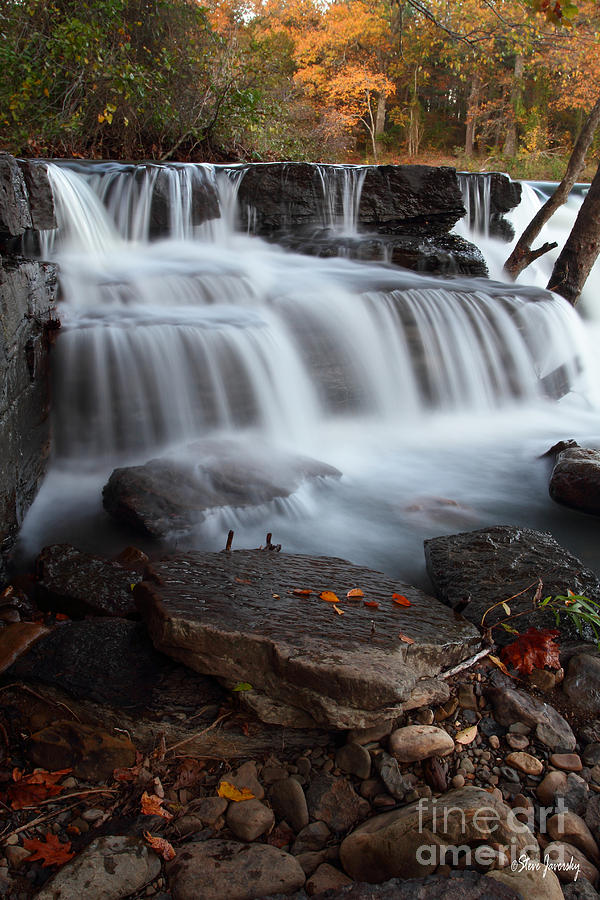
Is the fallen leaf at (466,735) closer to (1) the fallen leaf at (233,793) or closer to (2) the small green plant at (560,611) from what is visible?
(2) the small green plant at (560,611)

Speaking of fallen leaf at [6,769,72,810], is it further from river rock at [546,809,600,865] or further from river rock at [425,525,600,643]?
river rock at [425,525,600,643]

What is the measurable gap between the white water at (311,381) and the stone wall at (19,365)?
0.83 ft

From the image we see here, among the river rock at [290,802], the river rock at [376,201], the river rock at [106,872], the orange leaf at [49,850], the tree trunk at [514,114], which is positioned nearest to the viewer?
the river rock at [106,872]

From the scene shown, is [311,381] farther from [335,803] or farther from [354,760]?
[335,803]

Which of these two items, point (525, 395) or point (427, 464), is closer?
point (427, 464)

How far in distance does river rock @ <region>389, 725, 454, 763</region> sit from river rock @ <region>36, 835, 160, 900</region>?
2.64 feet

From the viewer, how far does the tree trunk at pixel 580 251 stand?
8.32 m

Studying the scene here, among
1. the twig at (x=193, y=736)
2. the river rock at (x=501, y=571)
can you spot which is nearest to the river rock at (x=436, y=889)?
the twig at (x=193, y=736)

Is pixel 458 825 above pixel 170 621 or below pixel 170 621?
below

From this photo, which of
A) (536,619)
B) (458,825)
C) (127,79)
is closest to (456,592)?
(536,619)

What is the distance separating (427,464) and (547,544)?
2232 mm

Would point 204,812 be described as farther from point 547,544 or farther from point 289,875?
point 547,544

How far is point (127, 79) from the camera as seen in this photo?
10.1 meters

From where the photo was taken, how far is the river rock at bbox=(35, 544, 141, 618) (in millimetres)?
2834
